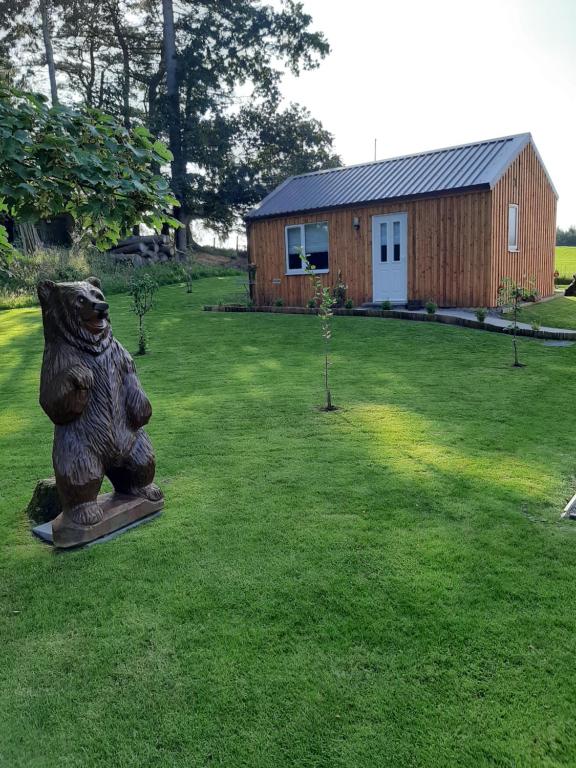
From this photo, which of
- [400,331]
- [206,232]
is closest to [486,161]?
[400,331]

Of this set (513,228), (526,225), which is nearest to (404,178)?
(513,228)

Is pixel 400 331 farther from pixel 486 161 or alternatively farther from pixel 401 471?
pixel 401 471

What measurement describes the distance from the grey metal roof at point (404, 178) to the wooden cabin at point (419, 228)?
35 mm

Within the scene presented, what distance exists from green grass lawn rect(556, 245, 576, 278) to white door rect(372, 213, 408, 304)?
10782 mm

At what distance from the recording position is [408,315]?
1354cm

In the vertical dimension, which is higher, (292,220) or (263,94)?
(263,94)

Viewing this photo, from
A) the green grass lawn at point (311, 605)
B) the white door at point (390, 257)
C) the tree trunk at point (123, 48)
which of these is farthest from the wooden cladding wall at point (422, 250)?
the tree trunk at point (123, 48)

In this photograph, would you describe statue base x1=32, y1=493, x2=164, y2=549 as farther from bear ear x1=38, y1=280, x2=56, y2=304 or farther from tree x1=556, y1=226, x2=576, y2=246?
tree x1=556, y1=226, x2=576, y2=246

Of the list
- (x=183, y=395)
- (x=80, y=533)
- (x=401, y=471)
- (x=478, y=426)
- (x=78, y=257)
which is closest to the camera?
(x=80, y=533)

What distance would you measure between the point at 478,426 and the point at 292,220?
1223cm

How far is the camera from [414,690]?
2.45 metres

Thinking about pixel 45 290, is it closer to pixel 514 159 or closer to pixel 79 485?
pixel 79 485

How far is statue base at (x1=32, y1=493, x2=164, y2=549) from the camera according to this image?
3797 millimetres

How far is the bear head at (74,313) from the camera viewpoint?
3.55 metres
